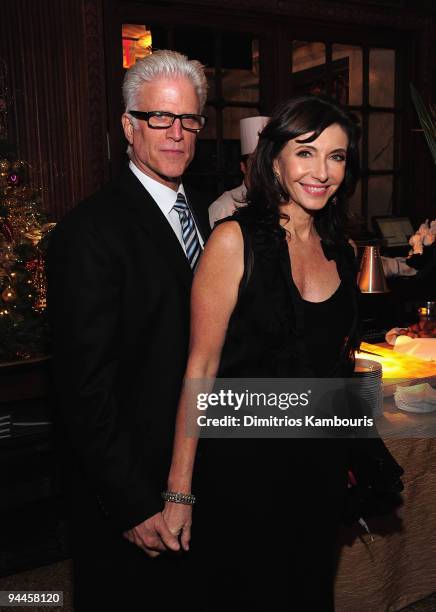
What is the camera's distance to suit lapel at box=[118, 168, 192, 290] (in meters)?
1.30

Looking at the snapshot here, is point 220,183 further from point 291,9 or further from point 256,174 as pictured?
point 256,174

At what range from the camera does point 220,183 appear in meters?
3.99

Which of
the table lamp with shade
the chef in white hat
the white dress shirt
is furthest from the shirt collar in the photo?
the chef in white hat

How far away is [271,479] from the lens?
132 cm

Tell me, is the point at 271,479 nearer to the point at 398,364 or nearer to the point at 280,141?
the point at 280,141

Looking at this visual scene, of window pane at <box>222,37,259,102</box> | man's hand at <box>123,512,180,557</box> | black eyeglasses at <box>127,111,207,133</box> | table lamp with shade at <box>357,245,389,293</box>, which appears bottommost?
man's hand at <box>123,512,180,557</box>

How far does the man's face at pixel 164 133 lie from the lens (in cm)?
136

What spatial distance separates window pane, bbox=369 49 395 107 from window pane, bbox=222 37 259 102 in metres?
0.96

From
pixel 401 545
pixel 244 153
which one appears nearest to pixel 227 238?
pixel 401 545

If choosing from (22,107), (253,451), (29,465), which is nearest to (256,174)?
(253,451)

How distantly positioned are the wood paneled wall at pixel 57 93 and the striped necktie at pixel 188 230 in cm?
214

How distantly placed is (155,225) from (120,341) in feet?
0.85

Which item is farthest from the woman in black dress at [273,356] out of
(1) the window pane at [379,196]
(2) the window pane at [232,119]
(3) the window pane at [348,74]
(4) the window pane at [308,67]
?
(1) the window pane at [379,196]

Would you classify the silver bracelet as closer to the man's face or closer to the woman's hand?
the woman's hand
